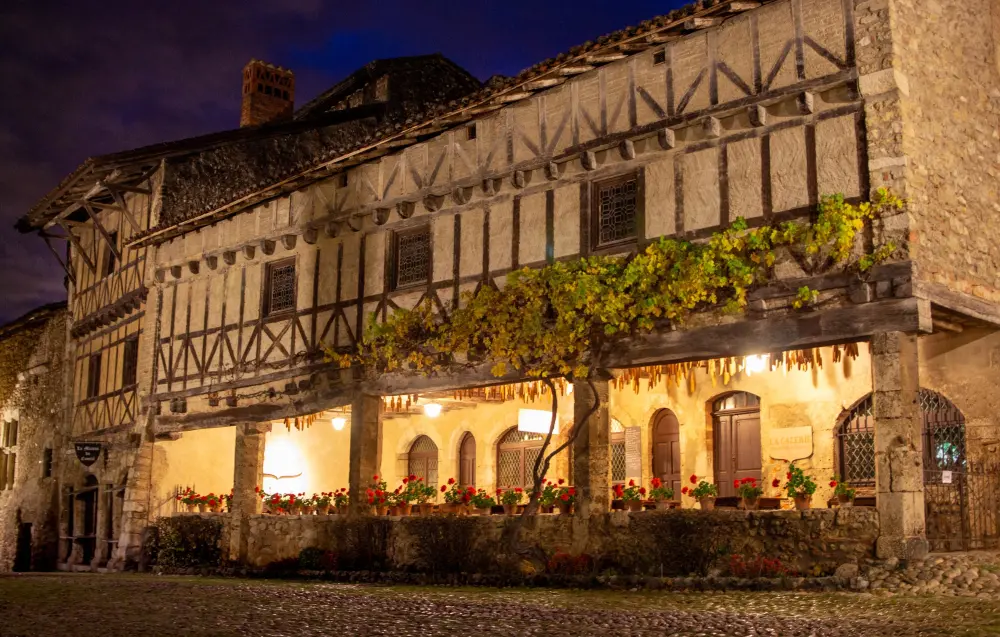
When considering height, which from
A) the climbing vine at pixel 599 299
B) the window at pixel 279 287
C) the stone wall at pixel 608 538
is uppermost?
the window at pixel 279 287

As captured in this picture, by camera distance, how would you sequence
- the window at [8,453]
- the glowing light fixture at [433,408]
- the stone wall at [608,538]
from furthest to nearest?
1. the window at [8,453]
2. the glowing light fixture at [433,408]
3. the stone wall at [608,538]

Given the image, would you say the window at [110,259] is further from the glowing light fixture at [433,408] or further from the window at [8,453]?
the glowing light fixture at [433,408]

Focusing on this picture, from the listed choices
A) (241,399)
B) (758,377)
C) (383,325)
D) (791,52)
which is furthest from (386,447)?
(791,52)

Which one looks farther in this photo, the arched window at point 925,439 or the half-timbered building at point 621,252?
the arched window at point 925,439

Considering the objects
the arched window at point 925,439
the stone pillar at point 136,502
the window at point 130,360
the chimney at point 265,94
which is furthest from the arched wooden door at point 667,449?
the chimney at point 265,94

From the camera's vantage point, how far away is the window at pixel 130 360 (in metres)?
22.7

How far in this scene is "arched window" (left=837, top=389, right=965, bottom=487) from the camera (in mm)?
13844

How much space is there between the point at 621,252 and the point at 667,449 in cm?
481

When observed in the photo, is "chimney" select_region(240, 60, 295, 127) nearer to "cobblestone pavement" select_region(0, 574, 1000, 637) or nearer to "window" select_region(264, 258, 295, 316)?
"window" select_region(264, 258, 295, 316)

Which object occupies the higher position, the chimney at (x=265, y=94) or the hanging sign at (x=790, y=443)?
the chimney at (x=265, y=94)

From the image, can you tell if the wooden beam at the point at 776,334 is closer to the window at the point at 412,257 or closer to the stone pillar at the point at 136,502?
the window at the point at 412,257

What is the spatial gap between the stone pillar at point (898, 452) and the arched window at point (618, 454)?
23.3ft

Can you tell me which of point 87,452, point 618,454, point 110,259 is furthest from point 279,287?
point 110,259

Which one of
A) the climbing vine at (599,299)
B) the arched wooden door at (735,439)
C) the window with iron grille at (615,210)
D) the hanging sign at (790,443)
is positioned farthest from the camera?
the arched wooden door at (735,439)
